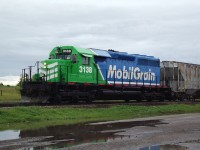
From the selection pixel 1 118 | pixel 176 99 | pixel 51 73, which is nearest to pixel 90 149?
pixel 1 118

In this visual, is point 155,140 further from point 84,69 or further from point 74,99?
point 84,69

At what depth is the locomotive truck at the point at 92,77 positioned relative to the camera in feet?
74.9

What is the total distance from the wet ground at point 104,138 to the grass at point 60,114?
2009 millimetres

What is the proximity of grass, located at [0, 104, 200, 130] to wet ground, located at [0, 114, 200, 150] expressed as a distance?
2.01 metres

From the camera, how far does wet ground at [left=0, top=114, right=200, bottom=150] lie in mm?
8969

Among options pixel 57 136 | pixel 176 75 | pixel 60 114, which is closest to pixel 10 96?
pixel 176 75

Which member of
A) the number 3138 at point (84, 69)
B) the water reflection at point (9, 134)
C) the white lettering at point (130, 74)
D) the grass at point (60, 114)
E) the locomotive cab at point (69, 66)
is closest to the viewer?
the water reflection at point (9, 134)

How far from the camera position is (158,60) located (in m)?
32.3

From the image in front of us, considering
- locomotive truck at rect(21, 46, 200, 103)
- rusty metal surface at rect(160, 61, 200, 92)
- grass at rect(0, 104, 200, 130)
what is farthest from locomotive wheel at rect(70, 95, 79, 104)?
rusty metal surface at rect(160, 61, 200, 92)

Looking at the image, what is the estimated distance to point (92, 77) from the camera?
2552cm

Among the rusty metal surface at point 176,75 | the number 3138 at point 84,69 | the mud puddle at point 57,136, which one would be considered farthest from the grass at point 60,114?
the rusty metal surface at point 176,75

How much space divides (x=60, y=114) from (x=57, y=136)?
22.0ft

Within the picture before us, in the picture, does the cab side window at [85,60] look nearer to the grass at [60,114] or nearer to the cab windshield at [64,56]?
the cab windshield at [64,56]

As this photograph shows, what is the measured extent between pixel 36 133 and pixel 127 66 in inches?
718
